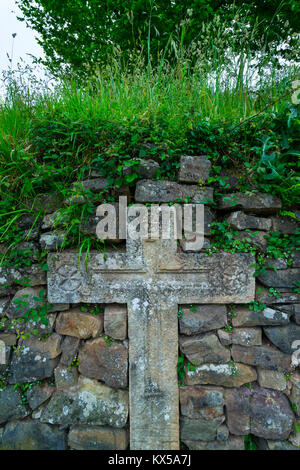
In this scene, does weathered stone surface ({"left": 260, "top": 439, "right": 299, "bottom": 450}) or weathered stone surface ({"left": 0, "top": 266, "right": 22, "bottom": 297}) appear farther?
weathered stone surface ({"left": 0, "top": 266, "right": 22, "bottom": 297})

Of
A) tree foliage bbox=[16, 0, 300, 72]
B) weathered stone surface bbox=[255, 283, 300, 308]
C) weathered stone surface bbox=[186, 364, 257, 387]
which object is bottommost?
weathered stone surface bbox=[186, 364, 257, 387]

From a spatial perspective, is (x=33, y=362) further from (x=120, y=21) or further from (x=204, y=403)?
(x=120, y=21)

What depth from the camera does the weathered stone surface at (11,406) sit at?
5.93 ft

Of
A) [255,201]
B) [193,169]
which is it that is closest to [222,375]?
[255,201]

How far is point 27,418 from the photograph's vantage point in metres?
1.83

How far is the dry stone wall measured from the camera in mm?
1761

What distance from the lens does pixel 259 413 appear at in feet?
5.73

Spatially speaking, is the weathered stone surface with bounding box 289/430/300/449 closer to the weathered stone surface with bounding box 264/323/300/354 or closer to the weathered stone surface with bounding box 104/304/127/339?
the weathered stone surface with bounding box 264/323/300/354

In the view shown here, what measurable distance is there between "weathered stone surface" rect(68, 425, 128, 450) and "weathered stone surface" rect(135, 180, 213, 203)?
1.78 meters

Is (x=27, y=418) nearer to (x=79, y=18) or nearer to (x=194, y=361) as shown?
(x=194, y=361)

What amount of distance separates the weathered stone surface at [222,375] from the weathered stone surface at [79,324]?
0.78m

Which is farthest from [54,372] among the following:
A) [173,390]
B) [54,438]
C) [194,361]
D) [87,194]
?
[87,194]

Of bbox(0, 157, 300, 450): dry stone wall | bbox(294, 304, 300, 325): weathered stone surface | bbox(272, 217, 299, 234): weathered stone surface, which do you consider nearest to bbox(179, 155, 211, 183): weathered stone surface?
bbox(0, 157, 300, 450): dry stone wall

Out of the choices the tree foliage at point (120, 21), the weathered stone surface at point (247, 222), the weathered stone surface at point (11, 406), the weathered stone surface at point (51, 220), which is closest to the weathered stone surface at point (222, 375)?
the weathered stone surface at point (247, 222)
